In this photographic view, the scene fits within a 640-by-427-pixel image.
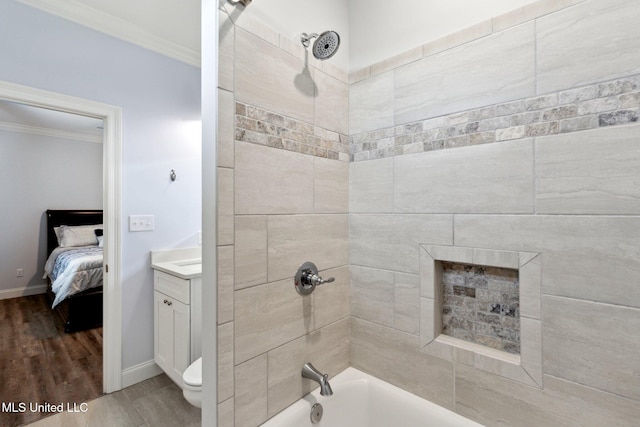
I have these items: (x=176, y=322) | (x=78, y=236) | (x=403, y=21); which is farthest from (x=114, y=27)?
(x=78, y=236)

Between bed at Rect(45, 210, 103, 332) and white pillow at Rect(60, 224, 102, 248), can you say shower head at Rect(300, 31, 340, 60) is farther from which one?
white pillow at Rect(60, 224, 102, 248)

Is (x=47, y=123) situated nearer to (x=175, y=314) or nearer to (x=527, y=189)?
(x=175, y=314)

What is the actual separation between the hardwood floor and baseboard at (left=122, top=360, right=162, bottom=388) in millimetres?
180

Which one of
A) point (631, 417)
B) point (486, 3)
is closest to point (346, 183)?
point (486, 3)

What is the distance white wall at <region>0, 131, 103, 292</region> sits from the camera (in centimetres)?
452

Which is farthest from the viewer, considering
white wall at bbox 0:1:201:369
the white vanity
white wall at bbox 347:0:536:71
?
the white vanity

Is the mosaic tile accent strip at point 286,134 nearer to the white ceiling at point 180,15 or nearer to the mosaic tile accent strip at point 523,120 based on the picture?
the mosaic tile accent strip at point 523,120

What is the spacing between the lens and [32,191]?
4.73m

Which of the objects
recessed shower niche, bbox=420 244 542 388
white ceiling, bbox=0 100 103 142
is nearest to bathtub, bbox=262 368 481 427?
recessed shower niche, bbox=420 244 542 388

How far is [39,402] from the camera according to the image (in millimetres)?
2068

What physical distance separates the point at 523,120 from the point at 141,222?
2.57 meters

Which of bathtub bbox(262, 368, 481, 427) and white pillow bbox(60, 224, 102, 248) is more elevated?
white pillow bbox(60, 224, 102, 248)

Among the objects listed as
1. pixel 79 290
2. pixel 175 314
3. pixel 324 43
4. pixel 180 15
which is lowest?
pixel 79 290

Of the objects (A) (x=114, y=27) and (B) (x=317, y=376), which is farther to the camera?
(A) (x=114, y=27)
